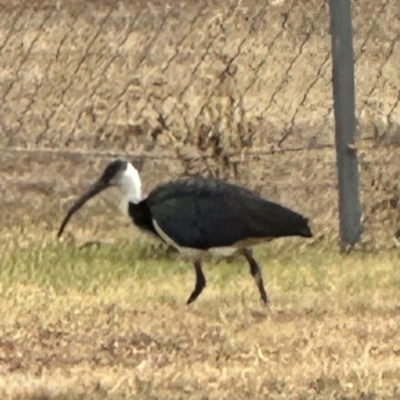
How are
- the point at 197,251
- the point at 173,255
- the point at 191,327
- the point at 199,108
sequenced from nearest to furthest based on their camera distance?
the point at 191,327, the point at 197,251, the point at 173,255, the point at 199,108

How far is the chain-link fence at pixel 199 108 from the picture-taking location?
1116 centimetres

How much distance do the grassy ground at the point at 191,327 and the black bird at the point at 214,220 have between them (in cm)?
23

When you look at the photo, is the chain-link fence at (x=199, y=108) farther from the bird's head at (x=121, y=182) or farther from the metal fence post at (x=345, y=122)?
the bird's head at (x=121, y=182)

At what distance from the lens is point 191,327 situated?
842cm

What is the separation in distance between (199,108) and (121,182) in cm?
282

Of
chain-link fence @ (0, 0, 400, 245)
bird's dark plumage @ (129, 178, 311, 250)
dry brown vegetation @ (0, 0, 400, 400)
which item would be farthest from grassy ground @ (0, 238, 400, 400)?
chain-link fence @ (0, 0, 400, 245)

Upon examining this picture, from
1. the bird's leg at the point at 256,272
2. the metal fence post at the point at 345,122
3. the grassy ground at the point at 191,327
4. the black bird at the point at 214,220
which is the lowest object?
the grassy ground at the point at 191,327

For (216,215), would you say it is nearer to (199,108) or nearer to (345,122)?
(345,122)

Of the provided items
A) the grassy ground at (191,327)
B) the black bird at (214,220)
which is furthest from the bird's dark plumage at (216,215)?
the grassy ground at (191,327)

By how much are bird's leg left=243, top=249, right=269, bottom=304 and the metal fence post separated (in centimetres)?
119

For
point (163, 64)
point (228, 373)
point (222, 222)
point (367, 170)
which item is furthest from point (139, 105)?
point (228, 373)

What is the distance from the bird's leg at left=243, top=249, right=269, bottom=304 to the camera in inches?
353

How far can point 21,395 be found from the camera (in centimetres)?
706

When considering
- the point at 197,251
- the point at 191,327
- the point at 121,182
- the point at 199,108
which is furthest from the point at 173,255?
the point at 199,108
